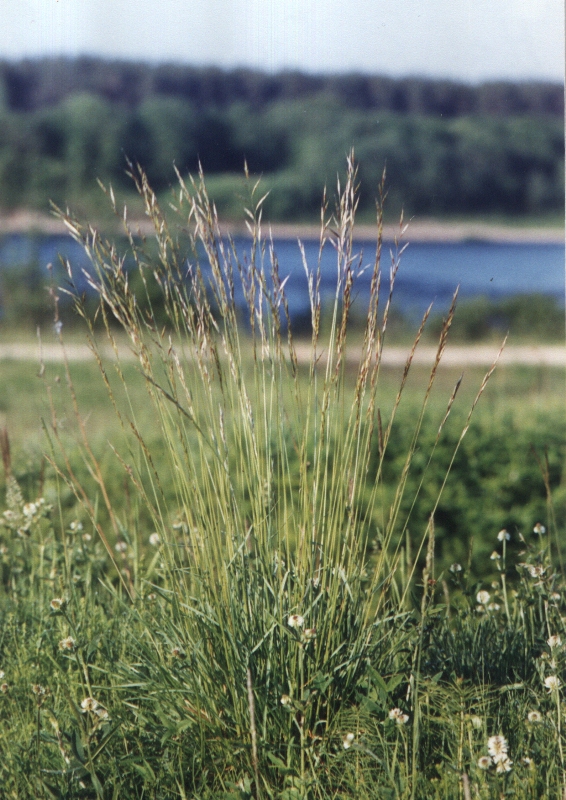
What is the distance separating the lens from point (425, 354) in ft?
36.0

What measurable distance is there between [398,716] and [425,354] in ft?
31.4

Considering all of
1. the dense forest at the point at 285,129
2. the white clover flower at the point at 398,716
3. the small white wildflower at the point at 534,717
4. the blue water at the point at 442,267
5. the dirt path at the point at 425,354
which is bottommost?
the dirt path at the point at 425,354

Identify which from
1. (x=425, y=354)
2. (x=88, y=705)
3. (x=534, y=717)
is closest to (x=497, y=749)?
(x=534, y=717)

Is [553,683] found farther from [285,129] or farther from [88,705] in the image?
[285,129]

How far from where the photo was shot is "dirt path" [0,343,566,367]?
9.71 metres

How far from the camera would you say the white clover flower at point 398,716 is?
1605 millimetres

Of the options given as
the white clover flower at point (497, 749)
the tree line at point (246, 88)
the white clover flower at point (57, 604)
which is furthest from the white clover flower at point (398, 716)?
the tree line at point (246, 88)

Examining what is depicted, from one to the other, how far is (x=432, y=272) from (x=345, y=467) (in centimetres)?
1114

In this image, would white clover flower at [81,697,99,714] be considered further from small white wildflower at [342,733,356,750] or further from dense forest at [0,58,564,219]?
dense forest at [0,58,564,219]

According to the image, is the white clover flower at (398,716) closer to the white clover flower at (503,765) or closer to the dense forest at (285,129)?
the white clover flower at (503,765)

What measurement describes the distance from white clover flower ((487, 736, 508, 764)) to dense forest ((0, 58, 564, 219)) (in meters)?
11.1

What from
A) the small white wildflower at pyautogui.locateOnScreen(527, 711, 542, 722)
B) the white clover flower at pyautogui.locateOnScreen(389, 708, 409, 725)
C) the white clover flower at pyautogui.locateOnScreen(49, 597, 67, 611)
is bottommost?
the small white wildflower at pyautogui.locateOnScreen(527, 711, 542, 722)

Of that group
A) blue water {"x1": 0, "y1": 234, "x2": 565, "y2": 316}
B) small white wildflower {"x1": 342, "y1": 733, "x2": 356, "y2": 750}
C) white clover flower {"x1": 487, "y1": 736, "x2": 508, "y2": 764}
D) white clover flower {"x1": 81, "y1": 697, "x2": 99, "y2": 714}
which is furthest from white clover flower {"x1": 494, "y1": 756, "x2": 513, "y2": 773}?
blue water {"x1": 0, "y1": 234, "x2": 565, "y2": 316}

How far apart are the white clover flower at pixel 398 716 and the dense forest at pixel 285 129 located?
11.0 meters
